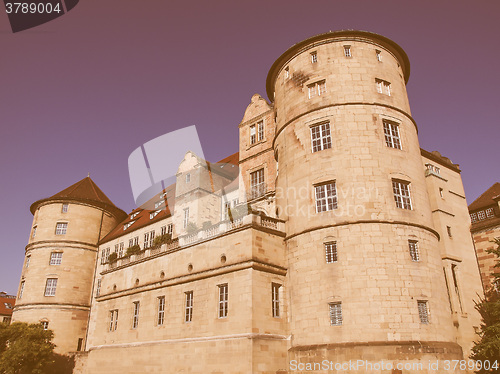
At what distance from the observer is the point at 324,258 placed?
2408 centimetres

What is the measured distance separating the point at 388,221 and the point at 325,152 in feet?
19.0

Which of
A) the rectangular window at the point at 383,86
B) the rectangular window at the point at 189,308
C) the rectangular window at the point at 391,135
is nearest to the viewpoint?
the rectangular window at the point at 391,135

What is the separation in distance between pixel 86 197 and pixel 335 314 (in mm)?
38870

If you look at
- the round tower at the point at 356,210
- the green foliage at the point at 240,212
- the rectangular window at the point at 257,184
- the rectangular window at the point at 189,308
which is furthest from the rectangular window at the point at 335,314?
the rectangular window at the point at 257,184

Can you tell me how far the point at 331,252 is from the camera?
24109 mm

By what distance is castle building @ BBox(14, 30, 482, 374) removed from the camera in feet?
73.0

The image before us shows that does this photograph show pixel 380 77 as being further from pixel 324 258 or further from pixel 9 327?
pixel 9 327

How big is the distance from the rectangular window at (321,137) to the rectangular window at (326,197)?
104 inches

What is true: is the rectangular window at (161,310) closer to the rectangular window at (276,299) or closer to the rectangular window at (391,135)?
the rectangular window at (276,299)

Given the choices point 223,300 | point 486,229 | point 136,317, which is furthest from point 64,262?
point 486,229

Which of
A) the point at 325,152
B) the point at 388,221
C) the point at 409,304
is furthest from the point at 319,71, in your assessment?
the point at 409,304

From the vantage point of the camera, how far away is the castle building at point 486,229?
31406 millimetres

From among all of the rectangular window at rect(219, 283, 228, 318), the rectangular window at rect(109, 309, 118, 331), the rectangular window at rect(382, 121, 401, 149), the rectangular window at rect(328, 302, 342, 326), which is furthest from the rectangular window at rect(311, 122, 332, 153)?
the rectangular window at rect(109, 309, 118, 331)

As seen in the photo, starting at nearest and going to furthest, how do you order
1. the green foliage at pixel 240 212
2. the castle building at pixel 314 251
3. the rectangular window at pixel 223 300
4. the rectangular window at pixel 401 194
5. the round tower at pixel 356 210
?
the round tower at pixel 356 210 < the castle building at pixel 314 251 < the rectangular window at pixel 401 194 < the rectangular window at pixel 223 300 < the green foliage at pixel 240 212
